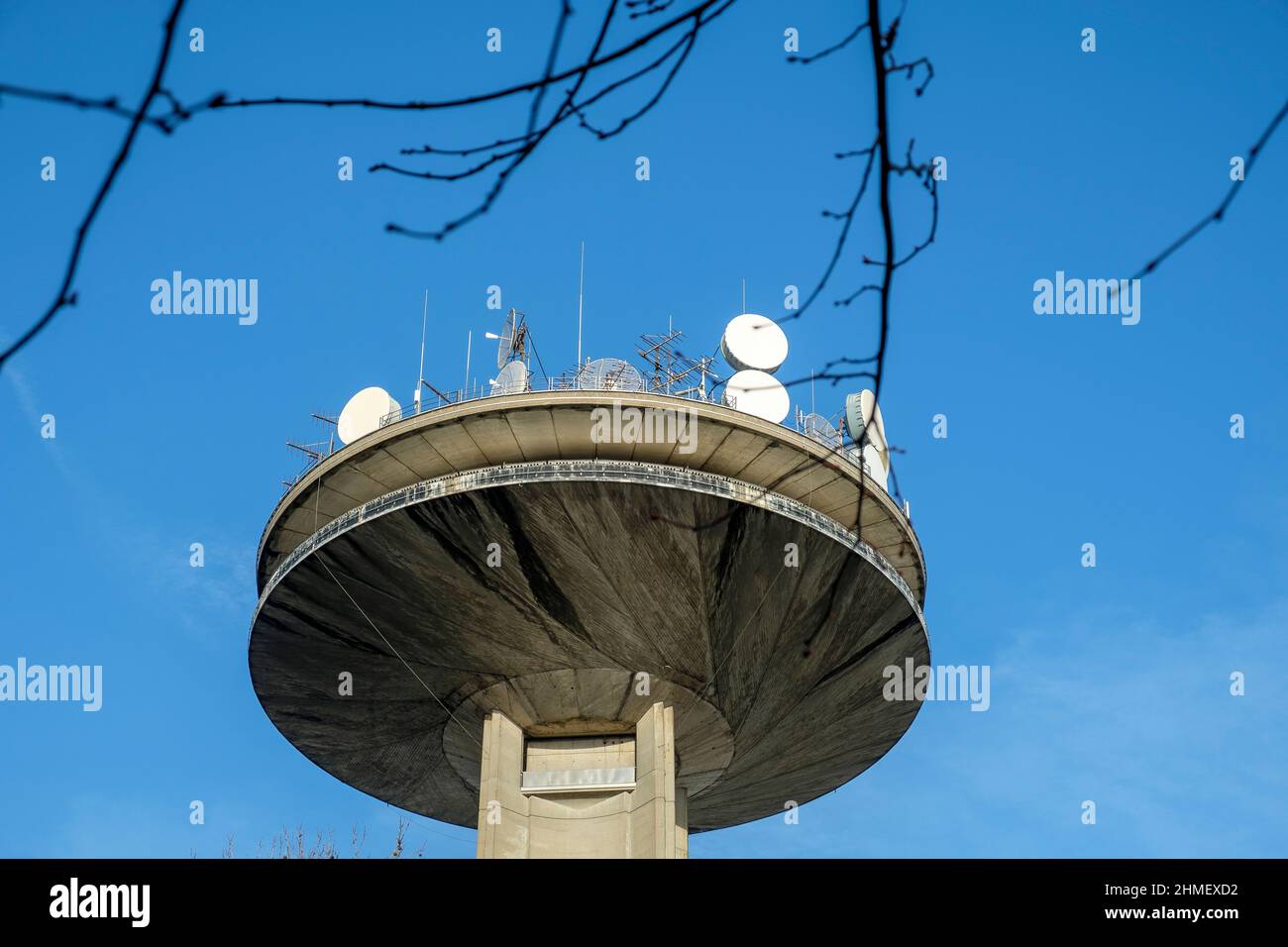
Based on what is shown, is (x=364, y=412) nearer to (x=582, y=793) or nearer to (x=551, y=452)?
(x=551, y=452)

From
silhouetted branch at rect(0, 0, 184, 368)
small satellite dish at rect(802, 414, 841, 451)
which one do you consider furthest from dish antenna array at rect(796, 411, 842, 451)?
silhouetted branch at rect(0, 0, 184, 368)

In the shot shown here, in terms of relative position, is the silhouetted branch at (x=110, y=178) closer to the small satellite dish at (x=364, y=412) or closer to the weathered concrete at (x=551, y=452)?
the weathered concrete at (x=551, y=452)

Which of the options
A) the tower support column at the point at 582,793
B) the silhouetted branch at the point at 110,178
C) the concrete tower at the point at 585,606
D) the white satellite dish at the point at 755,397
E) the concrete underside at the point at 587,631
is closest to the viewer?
the silhouetted branch at the point at 110,178

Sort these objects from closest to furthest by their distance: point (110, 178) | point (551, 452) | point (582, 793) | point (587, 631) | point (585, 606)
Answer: point (110, 178) → point (551, 452) → point (585, 606) → point (587, 631) → point (582, 793)

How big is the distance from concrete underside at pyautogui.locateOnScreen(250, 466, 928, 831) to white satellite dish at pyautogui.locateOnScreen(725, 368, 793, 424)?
256 centimetres

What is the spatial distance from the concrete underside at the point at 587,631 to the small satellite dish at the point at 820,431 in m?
2.32

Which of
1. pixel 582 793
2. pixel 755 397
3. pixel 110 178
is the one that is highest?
pixel 755 397

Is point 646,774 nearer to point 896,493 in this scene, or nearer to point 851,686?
point 851,686

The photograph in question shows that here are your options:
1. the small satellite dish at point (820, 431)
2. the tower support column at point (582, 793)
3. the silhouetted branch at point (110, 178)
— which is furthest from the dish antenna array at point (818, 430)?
the silhouetted branch at point (110, 178)

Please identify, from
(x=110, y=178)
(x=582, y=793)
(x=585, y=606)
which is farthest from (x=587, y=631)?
(x=110, y=178)

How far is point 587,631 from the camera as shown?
31.5m

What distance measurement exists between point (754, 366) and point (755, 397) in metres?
1.61

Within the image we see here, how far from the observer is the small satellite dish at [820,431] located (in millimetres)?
30516
